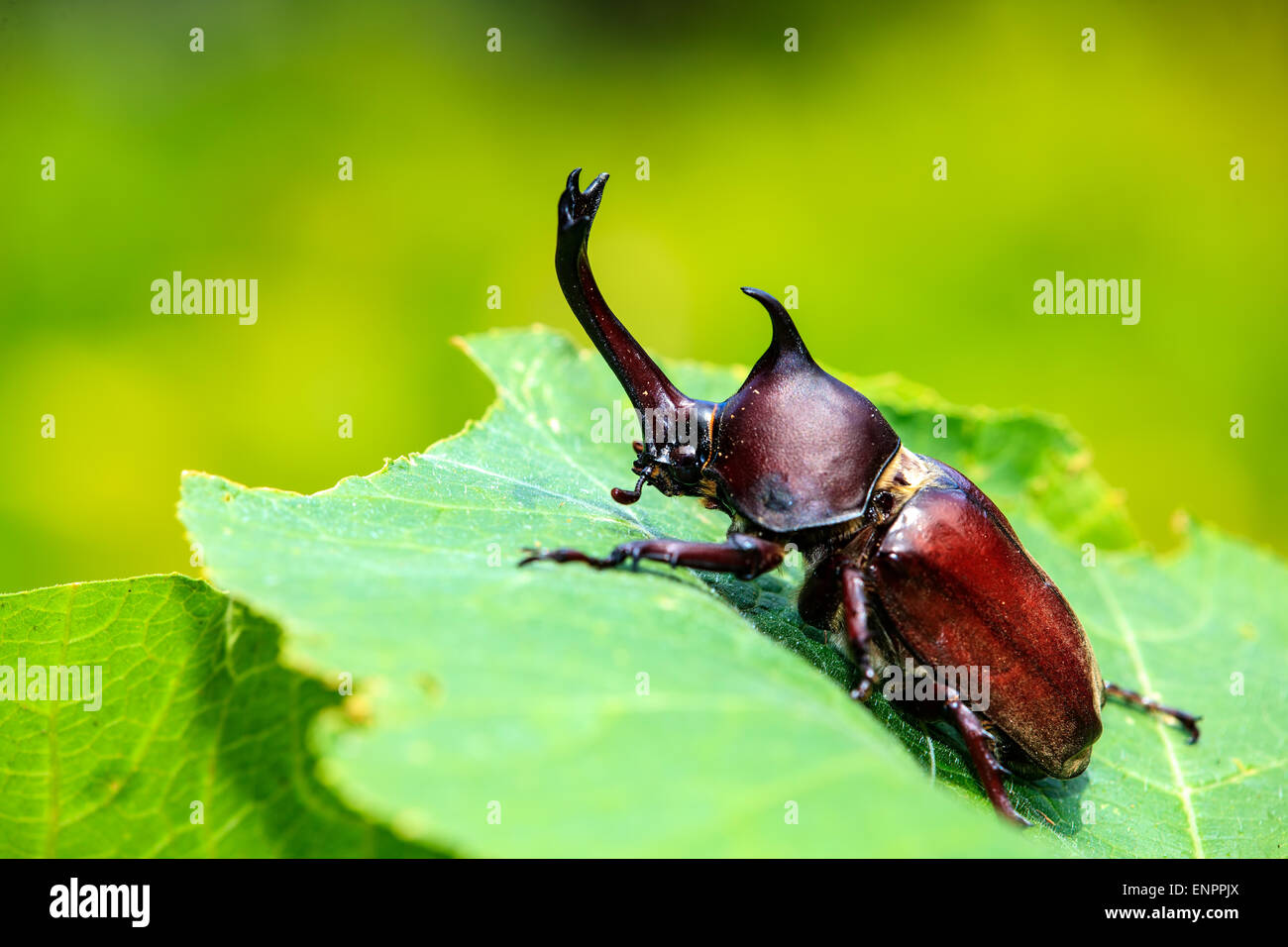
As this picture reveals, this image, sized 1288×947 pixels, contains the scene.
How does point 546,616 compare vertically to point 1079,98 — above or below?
below

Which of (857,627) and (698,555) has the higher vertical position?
(698,555)

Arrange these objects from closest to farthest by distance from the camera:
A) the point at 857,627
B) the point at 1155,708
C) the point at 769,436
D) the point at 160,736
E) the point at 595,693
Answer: the point at 595,693
the point at 160,736
the point at 857,627
the point at 769,436
the point at 1155,708

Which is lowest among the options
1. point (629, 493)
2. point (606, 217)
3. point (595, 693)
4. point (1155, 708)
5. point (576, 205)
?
point (1155, 708)

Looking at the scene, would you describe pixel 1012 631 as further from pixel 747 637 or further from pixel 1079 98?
pixel 1079 98

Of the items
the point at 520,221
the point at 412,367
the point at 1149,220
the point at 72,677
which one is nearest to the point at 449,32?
the point at 520,221

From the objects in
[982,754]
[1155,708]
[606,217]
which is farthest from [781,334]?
[606,217]

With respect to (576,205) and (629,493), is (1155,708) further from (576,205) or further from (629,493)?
(576,205)

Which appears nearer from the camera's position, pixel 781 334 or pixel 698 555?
pixel 698 555
